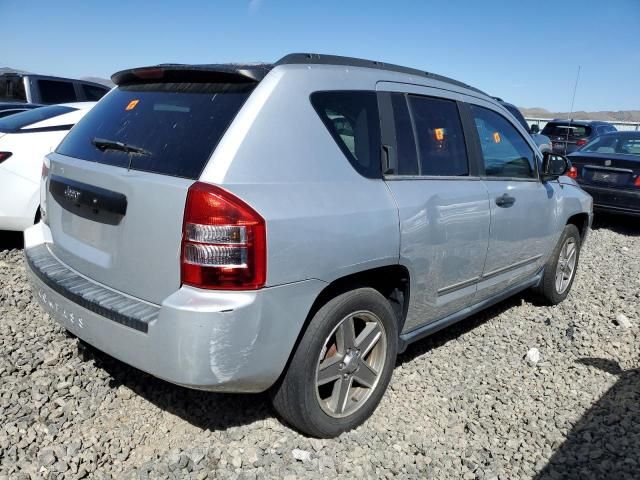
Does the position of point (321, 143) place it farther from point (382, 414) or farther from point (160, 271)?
point (382, 414)

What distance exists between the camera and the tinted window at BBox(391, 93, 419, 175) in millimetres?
2826

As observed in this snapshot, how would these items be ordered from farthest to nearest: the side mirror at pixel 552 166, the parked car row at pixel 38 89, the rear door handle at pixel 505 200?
1. the parked car row at pixel 38 89
2. the side mirror at pixel 552 166
3. the rear door handle at pixel 505 200

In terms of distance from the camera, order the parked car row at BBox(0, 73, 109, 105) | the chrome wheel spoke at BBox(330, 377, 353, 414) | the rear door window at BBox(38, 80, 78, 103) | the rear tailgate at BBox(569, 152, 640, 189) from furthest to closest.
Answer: the rear door window at BBox(38, 80, 78, 103) < the parked car row at BBox(0, 73, 109, 105) < the rear tailgate at BBox(569, 152, 640, 189) < the chrome wheel spoke at BBox(330, 377, 353, 414)

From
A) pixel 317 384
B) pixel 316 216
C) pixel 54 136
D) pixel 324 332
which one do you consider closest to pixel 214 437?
pixel 317 384

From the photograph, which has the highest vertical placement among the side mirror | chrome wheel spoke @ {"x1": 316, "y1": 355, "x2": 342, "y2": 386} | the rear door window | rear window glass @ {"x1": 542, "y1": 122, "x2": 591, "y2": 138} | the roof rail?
the roof rail

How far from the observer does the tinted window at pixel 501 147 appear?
11.7 ft

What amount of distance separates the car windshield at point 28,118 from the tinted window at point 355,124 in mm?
3579

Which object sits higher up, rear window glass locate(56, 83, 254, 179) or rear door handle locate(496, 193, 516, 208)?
rear window glass locate(56, 83, 254, 179)

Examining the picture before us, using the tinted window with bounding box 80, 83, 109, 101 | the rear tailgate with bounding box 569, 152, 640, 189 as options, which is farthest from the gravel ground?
the tinted window with bounding box 80, 83, 109, 101

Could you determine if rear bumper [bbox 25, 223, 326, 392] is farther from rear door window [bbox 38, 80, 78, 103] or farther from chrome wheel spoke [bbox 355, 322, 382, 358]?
rear door window [bbox 38, 80, 78, 103]

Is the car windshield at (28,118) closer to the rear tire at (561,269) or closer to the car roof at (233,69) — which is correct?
the car roof at (233,69)

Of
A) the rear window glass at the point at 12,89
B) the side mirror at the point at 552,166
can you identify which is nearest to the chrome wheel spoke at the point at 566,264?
the side mirror at the point at 552,166

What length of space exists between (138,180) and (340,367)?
1292 mm

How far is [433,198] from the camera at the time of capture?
289 cm
